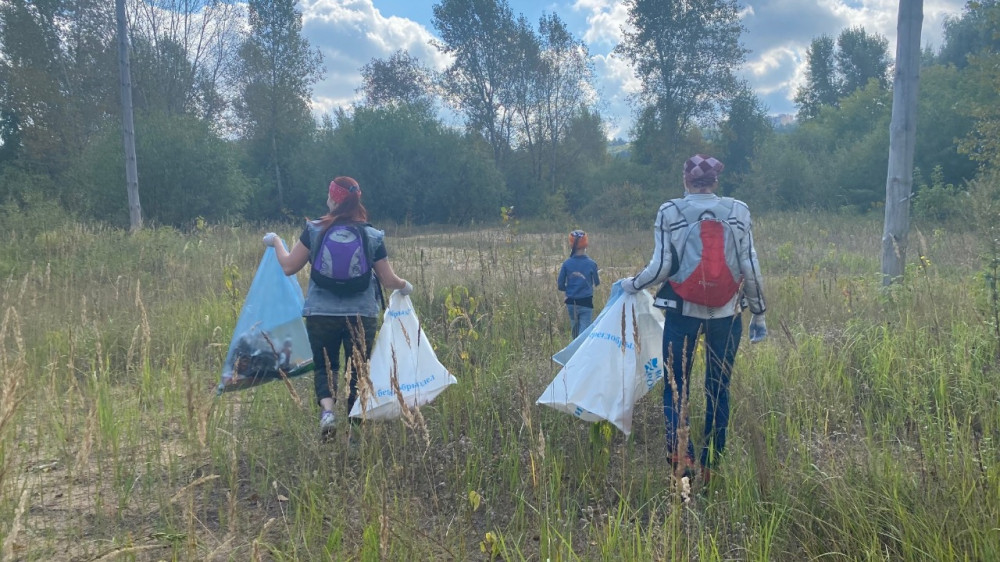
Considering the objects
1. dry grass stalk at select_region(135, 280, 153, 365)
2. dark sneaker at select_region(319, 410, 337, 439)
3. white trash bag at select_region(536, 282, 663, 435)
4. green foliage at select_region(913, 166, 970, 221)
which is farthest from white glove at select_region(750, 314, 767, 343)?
green foliage at select_region(913, 166, 970, 221)

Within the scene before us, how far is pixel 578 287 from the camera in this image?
5.68m

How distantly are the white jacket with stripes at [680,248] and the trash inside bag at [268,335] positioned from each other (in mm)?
2220

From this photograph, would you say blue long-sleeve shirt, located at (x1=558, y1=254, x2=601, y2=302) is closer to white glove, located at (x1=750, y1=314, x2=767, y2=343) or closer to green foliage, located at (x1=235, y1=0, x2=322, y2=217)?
white glove, located at (x1=750, y1=314, x2=767, y2=343)

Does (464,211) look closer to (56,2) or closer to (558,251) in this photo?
(558,251)

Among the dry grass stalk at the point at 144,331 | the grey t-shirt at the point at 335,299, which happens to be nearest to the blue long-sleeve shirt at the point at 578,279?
the grey t-shirt at the point at 335,299

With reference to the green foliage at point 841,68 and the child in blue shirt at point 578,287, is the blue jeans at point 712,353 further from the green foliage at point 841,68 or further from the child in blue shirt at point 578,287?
the green foliage at point 841,68

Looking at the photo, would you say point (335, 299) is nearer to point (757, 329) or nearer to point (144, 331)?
point (144, 331)

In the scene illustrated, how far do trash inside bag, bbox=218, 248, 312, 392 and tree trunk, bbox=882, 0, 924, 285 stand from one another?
524 cm

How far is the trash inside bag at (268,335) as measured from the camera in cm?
387

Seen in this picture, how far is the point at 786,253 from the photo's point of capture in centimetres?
1098

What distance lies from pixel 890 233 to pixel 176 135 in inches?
825

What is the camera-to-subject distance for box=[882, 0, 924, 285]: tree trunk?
5.80 meters

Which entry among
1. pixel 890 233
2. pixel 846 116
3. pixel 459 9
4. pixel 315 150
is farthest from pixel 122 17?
pixel 846 116

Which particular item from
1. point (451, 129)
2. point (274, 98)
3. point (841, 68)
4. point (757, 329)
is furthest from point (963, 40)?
point (757, 329)
